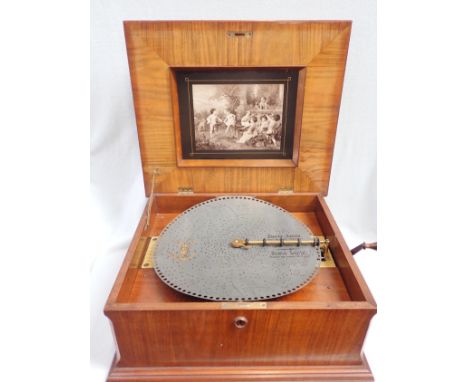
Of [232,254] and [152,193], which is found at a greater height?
[152,193]

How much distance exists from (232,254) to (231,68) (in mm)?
647

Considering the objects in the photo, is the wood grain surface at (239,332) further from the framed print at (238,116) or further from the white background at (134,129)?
the framed print at (238,116)

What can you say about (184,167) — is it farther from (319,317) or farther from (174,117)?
(319,317)

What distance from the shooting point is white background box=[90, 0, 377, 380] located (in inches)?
55.6

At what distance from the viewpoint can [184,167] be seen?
4.72 ft

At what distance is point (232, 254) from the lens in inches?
46.6

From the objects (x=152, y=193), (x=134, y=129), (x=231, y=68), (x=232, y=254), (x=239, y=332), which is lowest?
(x=239, y=332)

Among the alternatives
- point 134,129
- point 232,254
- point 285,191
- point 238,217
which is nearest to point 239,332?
point 232,254

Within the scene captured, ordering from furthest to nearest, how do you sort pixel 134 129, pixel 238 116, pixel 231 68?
pixel 134 129
pixel 238 116
pixel 231 68

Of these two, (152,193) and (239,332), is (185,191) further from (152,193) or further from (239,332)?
(239,332)

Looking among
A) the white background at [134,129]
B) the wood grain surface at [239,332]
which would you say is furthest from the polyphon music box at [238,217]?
the white background at [134,129]

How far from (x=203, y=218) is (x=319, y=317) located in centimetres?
56

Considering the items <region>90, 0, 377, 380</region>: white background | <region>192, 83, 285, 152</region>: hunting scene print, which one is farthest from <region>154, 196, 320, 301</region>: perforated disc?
<region>90, 0, 377, 380</region>: white background

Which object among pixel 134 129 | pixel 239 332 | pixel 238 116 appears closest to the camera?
pixel 239 332
